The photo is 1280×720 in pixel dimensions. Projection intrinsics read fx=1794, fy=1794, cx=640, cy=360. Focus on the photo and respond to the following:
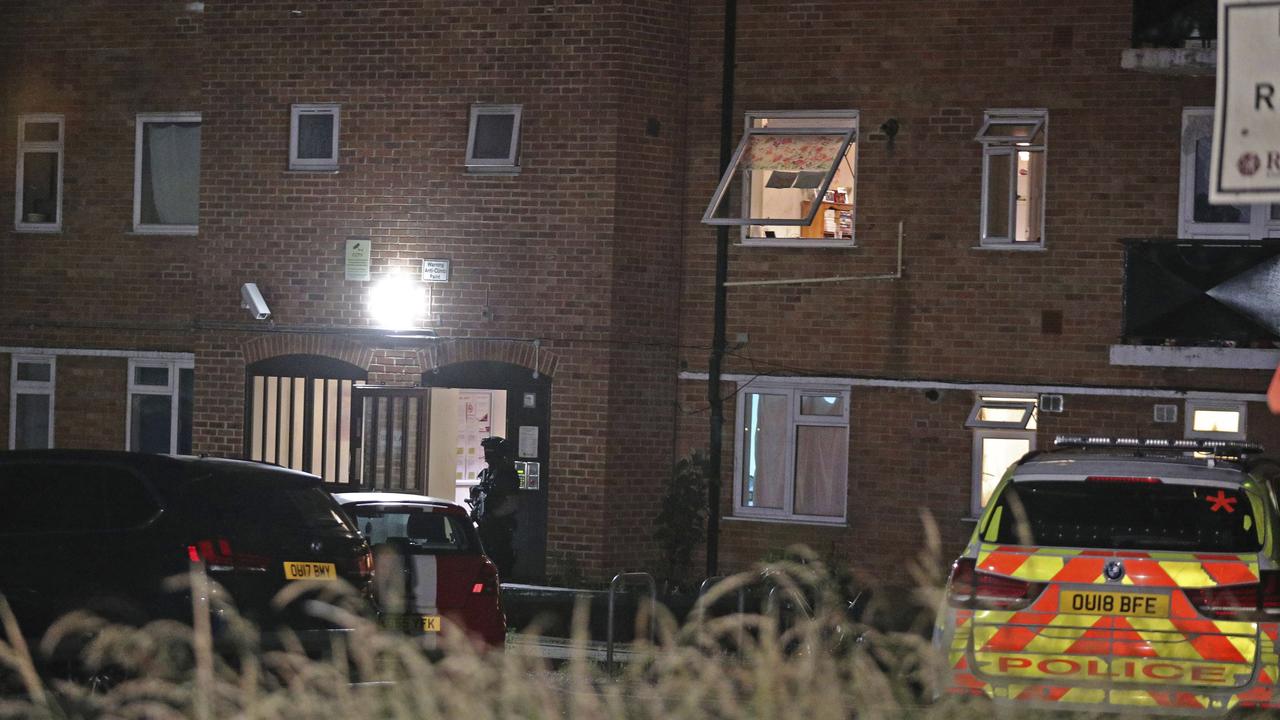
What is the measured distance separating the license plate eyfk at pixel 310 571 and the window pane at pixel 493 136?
8724 millimetres

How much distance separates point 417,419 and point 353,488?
5023 mm

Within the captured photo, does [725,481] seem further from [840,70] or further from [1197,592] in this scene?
[1197,592]

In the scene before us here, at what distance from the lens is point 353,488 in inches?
543

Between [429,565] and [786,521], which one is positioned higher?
[429,565]

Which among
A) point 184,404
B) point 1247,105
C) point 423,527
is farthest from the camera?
point 184,404

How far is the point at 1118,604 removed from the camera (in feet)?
29.4

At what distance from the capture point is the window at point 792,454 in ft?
61.4

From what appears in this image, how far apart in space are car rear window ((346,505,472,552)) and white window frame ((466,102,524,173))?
6.72 metres

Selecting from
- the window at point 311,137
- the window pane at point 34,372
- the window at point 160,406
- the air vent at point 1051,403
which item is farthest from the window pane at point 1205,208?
the window pane at point 34,372

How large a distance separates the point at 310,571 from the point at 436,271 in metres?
8.55

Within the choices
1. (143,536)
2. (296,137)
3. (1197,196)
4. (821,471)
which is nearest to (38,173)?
(296,137)

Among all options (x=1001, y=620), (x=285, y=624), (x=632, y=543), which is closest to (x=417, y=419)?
(x=632, y=543)

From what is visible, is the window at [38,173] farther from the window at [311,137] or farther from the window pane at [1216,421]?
the window pane at [1216,421]

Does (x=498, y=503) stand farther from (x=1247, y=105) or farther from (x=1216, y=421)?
(x=1247, y=105)
